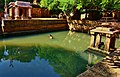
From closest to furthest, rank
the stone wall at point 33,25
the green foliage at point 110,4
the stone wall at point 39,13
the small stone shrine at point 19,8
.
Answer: the stone wall at point 33,25 → the green foliage at point 110,4 → the small stone shrine at point 19,8 → the stone wall at point 39,13

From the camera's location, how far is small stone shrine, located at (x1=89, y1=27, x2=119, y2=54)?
44.9 ft

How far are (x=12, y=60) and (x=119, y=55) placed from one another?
8.19m

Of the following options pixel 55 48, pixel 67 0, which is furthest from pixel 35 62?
pixel 67 0

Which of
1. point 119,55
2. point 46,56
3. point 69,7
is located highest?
point 69,7

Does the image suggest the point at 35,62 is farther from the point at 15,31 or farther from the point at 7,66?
the point at 15,31

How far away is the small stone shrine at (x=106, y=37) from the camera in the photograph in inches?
538

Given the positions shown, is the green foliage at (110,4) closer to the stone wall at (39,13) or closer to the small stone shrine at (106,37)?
the small stone shrine at (106,37)

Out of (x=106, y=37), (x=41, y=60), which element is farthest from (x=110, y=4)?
(x=41, y=60)

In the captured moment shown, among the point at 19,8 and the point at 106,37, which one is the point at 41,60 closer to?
the point at 106,37

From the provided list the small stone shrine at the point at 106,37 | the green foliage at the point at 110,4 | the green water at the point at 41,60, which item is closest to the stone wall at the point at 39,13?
the green foliage at the point at 110,4

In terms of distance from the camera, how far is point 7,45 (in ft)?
61.3

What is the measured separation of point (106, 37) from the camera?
13.9 m

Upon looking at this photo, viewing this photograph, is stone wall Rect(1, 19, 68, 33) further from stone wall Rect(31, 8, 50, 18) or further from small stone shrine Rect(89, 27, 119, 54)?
small stone shrine Rect(89, 27, 119, 54)

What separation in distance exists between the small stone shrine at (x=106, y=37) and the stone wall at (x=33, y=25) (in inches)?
489
